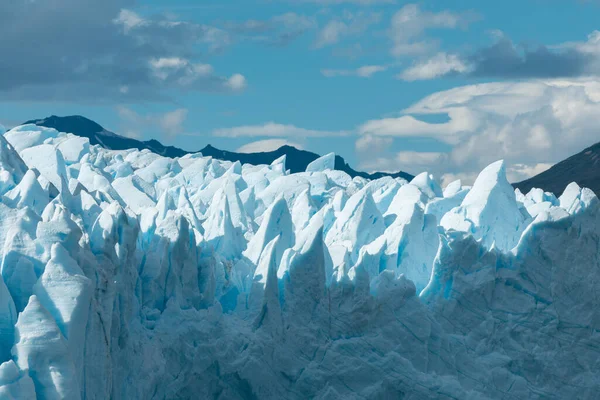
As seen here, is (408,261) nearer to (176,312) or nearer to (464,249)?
(464,249)

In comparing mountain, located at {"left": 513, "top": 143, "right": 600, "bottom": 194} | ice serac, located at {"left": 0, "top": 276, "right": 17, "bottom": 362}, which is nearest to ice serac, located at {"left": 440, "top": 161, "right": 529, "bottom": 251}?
ice serac, located at {"left": 0, "top": 276, "right": 17, "bottom": 362}

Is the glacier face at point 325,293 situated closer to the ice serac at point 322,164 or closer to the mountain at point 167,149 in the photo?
the ice serac at point 322,164

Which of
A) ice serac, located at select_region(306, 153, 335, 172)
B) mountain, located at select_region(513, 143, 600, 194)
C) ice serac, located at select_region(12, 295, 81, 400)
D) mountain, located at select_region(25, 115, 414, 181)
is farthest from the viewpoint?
mountain, located at select_region(513, 143, 600, 194)

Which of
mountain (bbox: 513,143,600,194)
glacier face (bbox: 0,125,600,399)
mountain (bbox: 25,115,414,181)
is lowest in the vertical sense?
glacier face (bbox: 0,125,600,399)

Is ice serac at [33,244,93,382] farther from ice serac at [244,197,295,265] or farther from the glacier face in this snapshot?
ice serac at [244,197,295,265]

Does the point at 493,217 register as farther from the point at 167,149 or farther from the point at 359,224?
the point at 167,149

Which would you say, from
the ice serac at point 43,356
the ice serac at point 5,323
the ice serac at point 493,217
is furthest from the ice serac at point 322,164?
the ice serac at point 43,356
